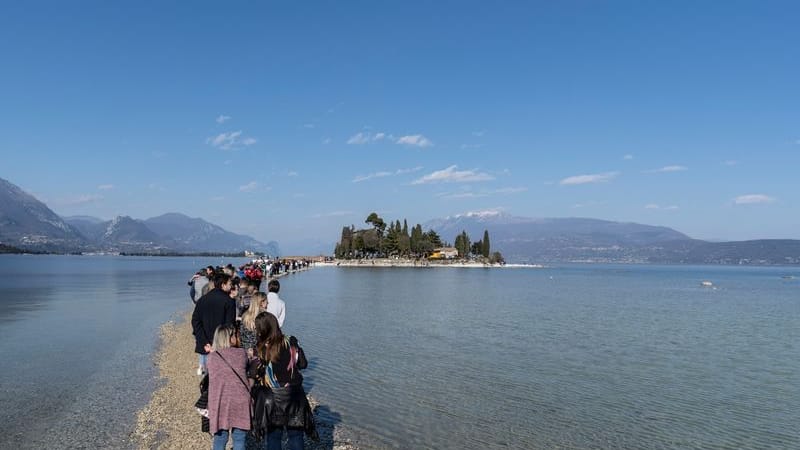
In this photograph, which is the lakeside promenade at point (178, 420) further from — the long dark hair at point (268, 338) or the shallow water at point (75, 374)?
the long dark hair at point (268, 338)

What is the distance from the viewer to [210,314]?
31.4 feet

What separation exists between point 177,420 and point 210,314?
265 cm

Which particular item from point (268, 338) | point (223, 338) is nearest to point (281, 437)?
point (268, 338)

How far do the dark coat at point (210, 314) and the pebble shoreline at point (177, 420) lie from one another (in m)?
1.67

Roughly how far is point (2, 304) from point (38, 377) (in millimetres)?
26167

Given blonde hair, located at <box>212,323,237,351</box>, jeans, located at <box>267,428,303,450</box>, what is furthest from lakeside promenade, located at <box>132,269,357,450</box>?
blonde hair, located at <box>212,323,237,351</box>

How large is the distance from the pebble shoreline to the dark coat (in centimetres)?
167

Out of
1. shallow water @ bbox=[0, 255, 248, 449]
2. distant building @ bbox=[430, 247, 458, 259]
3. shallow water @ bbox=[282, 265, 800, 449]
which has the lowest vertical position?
shallow water @ bbox=[282, 265, 800, 449]

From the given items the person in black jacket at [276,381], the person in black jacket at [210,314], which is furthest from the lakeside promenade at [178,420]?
the person in black jacket at [276,381]

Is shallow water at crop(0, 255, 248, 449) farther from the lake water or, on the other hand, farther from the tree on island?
the tree on island

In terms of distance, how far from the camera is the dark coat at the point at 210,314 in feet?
31.5

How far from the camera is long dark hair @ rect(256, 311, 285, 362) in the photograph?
6520 mm

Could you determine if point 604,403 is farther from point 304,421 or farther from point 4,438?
point 4,438

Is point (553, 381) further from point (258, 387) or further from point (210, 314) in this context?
point (258, 387)
